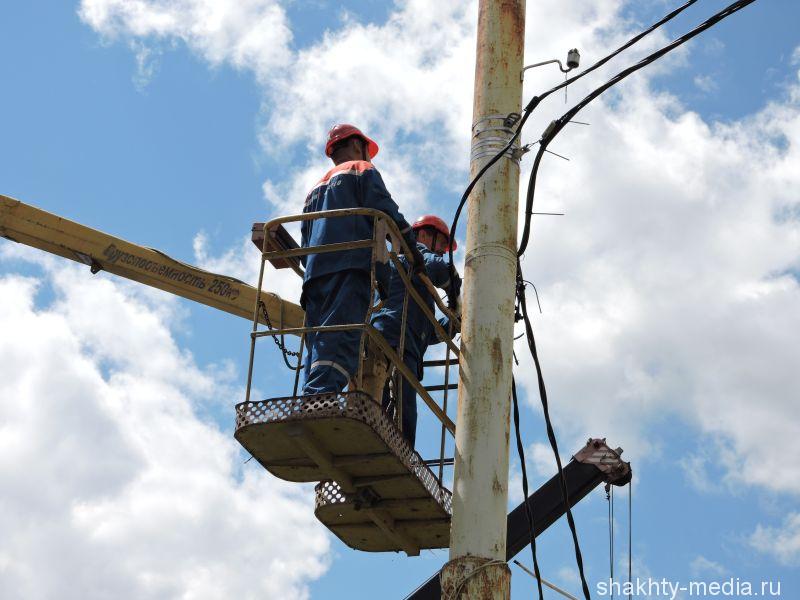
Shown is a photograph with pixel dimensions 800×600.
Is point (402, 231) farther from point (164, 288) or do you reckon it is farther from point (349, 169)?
point (164, 288)

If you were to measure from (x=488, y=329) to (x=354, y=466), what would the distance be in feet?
5.17

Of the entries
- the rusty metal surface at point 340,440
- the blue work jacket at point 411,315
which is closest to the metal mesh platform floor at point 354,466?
the rusty metal surface at point 340,440

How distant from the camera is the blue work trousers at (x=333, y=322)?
731cm

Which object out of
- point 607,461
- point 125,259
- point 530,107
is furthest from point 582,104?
point 125,259

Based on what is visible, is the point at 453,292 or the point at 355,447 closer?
the point at 355,447

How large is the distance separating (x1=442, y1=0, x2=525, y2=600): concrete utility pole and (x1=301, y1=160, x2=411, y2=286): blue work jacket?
119 centimetres

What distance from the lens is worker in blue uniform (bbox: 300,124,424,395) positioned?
7363 millimetres

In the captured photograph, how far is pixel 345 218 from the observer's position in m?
7.90

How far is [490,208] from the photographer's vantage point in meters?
6.63

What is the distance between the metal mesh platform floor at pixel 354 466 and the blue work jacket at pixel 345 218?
3.57 feet

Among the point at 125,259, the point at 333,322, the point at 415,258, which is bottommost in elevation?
the point at 333,322

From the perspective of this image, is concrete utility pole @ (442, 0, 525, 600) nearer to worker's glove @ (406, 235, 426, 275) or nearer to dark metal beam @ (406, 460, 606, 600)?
worker's glove @ (406, 235, 426, 275)

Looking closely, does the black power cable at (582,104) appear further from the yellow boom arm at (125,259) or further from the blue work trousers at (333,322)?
the yellow boom arm at (125,259)

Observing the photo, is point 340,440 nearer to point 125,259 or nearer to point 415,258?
point 415,258
